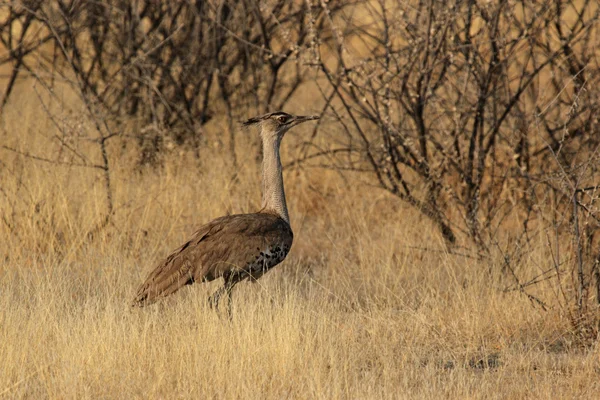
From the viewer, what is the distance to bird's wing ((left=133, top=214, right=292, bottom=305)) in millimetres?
4820

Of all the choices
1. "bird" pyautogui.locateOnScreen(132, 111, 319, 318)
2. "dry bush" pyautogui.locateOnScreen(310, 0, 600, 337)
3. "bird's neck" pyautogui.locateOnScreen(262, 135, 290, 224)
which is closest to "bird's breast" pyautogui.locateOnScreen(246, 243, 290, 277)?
"bird" pyautogui.locateOnScreen(132, 111, 319, 318)

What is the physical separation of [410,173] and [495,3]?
193 centimetres

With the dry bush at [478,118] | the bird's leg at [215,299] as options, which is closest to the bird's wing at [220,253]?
the bird's leg at [215,299]

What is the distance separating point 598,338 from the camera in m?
4.59

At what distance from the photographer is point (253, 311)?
4566mm

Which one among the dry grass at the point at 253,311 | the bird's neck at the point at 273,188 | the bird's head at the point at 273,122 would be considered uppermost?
the bird's head at the point at 273,122

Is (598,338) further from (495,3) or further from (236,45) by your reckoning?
(236,45)

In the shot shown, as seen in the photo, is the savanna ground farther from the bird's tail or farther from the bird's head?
the bird's head

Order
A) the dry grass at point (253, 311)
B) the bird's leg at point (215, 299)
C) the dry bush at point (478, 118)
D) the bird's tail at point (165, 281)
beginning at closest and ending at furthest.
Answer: the dry grass at point (253, 311)
the bird's tail at point (165, 281)
the bird's leg at point (215, 299)
the dry bush at point (478, 118)

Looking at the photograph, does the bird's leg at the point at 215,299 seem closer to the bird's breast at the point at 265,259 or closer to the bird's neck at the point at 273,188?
the bird's breast at the point at 265,259

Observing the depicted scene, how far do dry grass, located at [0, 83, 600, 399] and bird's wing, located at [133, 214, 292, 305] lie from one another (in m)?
0.17

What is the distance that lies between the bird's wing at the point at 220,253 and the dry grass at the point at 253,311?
175mm

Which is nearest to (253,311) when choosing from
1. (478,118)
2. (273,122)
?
(273,122)

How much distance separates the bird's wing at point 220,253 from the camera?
482 centimetres
